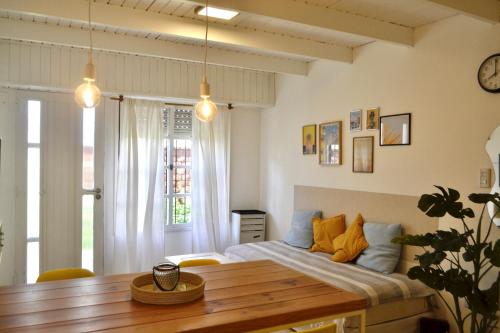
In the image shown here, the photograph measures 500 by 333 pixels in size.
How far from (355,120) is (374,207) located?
88cm

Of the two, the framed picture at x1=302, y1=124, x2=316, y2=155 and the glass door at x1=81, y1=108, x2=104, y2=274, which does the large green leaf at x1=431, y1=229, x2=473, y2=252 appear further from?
the glass door at x1=81, y1=108, x2=104, y2=274

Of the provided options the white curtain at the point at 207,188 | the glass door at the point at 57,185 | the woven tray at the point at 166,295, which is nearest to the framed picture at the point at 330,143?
the white curtain at the point at 207,188

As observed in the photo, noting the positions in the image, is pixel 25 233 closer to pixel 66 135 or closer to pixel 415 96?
pixel 66 135

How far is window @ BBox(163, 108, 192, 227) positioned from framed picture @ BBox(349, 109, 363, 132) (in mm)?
2076

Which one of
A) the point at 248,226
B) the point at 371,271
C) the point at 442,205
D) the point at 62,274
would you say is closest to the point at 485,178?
the point at 442,205

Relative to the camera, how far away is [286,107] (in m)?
5.12

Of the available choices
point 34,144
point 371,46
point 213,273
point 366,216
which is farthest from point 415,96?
point 34,144

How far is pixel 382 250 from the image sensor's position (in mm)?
3436

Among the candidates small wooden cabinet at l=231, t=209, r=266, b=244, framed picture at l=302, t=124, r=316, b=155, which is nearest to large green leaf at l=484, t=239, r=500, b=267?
framed picture at l=302, t=124, r=316, b=155

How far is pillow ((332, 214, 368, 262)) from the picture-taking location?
11.9 ft

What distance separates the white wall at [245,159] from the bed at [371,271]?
1.18 meters

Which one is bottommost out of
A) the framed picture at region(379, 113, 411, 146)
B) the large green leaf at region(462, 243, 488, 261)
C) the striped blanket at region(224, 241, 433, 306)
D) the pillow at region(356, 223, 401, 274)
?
the striped blanket at region(224, 241, 433, 306)

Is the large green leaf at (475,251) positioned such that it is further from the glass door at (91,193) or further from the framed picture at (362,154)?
the glass door at (91,193)

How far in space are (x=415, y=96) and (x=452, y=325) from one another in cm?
183
